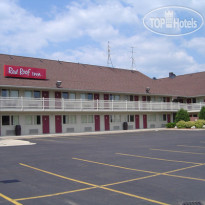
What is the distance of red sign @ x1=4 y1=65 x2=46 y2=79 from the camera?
2945 centimetres

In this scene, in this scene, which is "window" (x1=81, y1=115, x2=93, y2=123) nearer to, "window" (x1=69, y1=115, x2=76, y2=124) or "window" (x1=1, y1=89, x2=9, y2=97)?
"window" (x1=69, y1=115, x2=76, y2=124)

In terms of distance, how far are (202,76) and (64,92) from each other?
85.4 feet

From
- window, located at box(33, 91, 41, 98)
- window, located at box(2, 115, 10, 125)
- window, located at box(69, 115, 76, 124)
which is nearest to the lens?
window, located at box(2, 115, 10, 125)

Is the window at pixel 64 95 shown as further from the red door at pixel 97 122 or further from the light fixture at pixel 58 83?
the red door at pixel 97 122

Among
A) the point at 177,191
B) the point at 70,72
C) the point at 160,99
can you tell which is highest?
the point at 70,72

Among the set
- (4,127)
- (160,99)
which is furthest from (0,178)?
(160,99)

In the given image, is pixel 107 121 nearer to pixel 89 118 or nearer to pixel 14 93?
pixel 89 118

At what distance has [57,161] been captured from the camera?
11945 mm

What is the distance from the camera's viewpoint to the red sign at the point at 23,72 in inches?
1160

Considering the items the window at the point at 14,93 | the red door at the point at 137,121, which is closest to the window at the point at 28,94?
the window at the point at 14,93

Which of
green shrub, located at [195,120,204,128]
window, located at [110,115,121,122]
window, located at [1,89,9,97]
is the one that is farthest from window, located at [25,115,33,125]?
green shrub, located at [195,120,204,128]

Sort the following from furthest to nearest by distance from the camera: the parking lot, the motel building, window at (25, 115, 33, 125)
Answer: window at (25, 115, 33, 125) → the motel building → the parking lot

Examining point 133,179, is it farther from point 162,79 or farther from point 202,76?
point 162,79

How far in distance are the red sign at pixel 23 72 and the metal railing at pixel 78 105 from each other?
2.56 m
